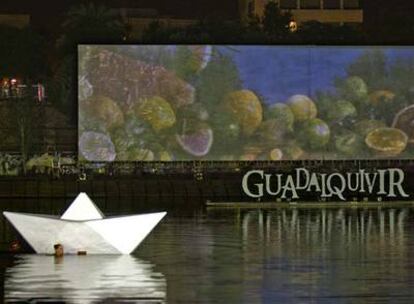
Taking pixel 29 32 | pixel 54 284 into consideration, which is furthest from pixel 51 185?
pixel 29 32

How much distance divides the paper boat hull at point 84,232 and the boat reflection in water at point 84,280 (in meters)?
0.37

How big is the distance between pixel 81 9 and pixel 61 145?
4483cm

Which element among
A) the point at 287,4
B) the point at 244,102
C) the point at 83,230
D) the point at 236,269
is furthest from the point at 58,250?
the point at 287,4

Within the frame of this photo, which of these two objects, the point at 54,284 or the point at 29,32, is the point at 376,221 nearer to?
the point at 54,284

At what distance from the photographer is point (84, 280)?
80.6ft

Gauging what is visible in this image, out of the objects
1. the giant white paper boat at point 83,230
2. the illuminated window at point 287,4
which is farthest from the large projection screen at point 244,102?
the illuminated window at point 287,4

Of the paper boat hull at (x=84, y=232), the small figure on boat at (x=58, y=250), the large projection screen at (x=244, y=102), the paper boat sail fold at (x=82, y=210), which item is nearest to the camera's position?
the small figure on boat at (x=58, y=250)

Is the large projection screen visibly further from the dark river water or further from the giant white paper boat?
the giant white paper boat

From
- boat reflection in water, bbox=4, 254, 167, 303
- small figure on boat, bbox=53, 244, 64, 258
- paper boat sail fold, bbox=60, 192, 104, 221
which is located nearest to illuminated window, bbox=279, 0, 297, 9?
paper boat sail fold, bbox=60, 192, 104, 221

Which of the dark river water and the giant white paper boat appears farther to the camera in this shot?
the giant white paper boat

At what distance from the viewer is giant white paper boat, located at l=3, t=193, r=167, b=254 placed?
29219 millimetres

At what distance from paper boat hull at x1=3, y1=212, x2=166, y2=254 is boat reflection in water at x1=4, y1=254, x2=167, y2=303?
37cm

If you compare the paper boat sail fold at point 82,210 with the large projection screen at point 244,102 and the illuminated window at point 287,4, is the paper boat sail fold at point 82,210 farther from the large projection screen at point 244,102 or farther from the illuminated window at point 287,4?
the illuminated window at point 287,4

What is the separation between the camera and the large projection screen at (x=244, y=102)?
6212cm
